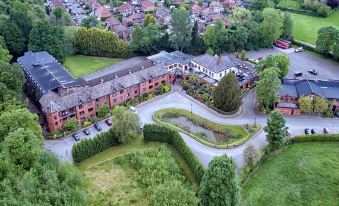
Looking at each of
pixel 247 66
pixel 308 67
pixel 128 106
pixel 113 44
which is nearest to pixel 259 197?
pixel 128 106

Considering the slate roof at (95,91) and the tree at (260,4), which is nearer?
the slate roof at (95,91)

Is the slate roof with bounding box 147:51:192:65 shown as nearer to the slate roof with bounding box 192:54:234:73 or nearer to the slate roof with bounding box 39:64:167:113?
the slate roof with bounding box 192:54:234:73

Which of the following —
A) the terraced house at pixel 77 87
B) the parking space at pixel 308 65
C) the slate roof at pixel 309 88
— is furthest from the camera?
the parking space at pixel 308 65

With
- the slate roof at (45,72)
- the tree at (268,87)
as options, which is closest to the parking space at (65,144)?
the slate roof at (45,72)

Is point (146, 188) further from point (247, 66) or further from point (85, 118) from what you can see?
point (247, 66)

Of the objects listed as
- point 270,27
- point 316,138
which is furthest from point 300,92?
point 270,27

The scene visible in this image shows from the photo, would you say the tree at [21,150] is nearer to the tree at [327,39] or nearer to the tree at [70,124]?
the tree at [70,124]
